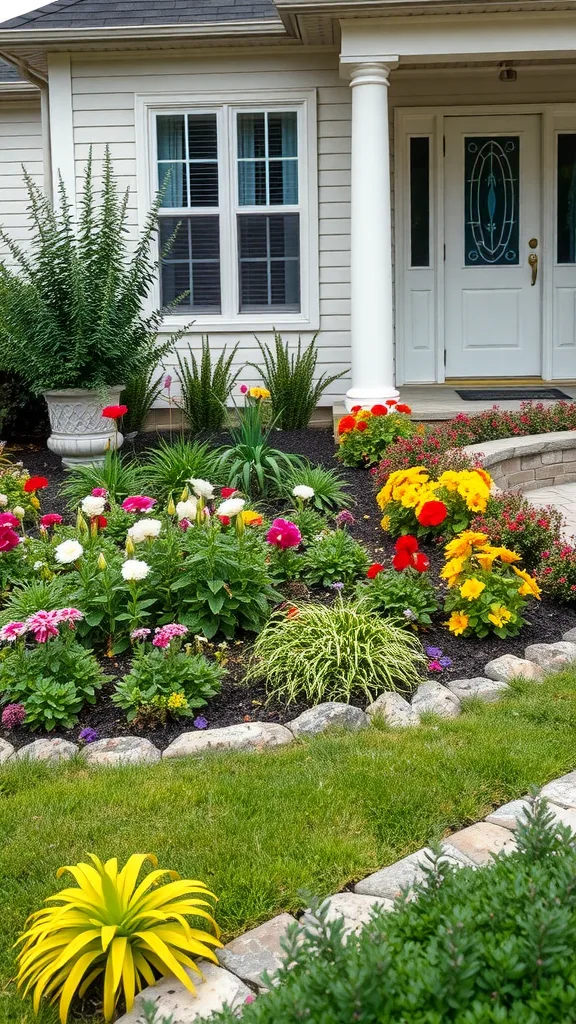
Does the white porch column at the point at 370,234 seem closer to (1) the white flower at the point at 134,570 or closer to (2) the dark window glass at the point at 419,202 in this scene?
(2) the dark window glass at the point at 419,202

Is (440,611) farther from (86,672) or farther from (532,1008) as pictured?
(532,1008)

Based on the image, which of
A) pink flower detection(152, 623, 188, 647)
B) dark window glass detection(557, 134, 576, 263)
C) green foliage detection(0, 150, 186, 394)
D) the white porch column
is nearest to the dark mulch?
pink flower detection(152, 623, 188, 647)

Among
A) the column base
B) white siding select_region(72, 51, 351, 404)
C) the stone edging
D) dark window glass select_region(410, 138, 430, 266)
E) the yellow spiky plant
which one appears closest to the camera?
the yellow spiky plant

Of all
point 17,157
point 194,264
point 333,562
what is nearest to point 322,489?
point 333,562

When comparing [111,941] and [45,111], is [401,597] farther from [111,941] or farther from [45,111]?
[45,111]

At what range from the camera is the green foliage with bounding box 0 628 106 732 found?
383cm

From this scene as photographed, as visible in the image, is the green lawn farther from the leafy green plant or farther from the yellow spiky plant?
the leafy green plant

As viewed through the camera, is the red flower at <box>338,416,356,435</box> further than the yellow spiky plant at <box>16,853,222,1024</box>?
Yes

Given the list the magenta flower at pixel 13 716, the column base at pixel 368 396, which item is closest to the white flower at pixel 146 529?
the magenta flower at pixel 13 716

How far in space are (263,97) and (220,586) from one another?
5943 millimetres

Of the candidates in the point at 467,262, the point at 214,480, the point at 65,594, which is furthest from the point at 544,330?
the point at 65,594

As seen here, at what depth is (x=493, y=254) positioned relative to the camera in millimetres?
9781

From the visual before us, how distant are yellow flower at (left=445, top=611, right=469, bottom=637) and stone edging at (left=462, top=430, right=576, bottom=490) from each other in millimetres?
2539

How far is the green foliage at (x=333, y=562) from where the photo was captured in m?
4.94
